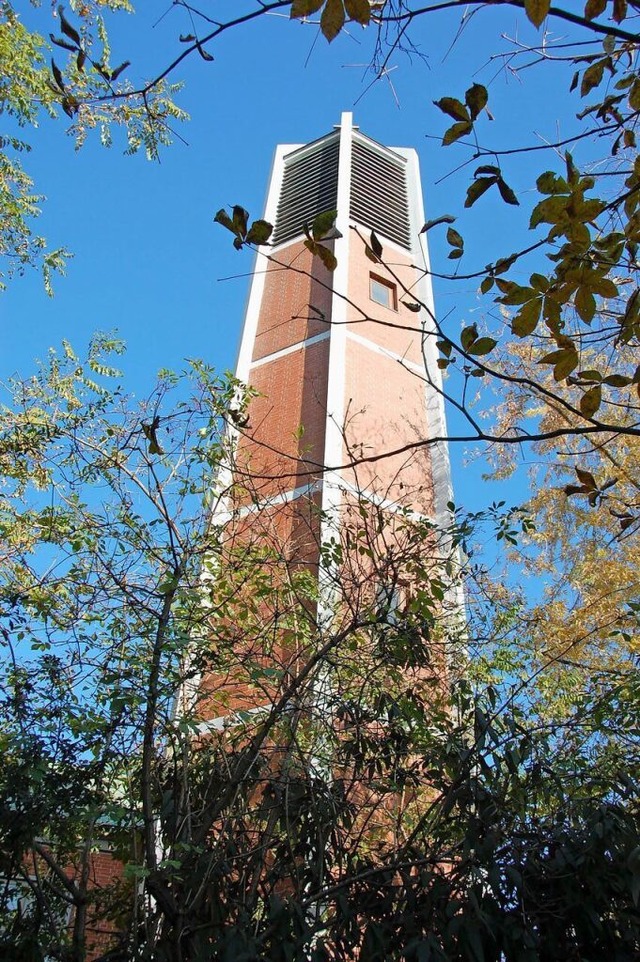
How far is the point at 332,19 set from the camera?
2.06 metres

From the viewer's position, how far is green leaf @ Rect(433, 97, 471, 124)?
90.8 inches

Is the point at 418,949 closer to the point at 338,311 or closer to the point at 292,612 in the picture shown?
the point at 292,612

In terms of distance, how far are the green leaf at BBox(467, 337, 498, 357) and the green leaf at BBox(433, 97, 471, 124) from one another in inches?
24.5

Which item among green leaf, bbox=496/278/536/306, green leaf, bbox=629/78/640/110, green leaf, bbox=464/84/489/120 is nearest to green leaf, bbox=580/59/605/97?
green leaf, bbox=629/78/640/110

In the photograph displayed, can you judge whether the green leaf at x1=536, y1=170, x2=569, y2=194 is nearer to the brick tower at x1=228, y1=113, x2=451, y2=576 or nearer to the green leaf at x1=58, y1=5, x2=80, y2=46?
the green leaf at x1=58, y1=5, x2=80, y2=46

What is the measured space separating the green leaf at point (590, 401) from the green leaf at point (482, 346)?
30 centimetres

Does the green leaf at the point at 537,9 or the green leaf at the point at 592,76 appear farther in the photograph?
the green leaf at the point at 592,76

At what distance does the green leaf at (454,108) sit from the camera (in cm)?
231

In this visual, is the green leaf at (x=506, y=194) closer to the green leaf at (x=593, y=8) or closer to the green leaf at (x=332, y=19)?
the green leaf at (x=593, y=8)

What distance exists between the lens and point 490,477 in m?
11.4

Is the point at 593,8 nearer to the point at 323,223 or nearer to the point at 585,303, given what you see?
the point at 585,303

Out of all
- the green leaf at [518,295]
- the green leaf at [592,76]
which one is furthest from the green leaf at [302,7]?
the green leaf at [592,76]

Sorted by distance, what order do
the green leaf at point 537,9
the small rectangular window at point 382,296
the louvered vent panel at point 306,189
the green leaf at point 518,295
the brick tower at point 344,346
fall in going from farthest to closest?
the louvered vent panel at point 306,189, the small rectangular window at point 382,296, the brick tower at point 344,346, the green leaf at point 518,295, the green leaf at point 537,9

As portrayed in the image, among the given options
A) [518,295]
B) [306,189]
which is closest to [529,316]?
[518,295]
